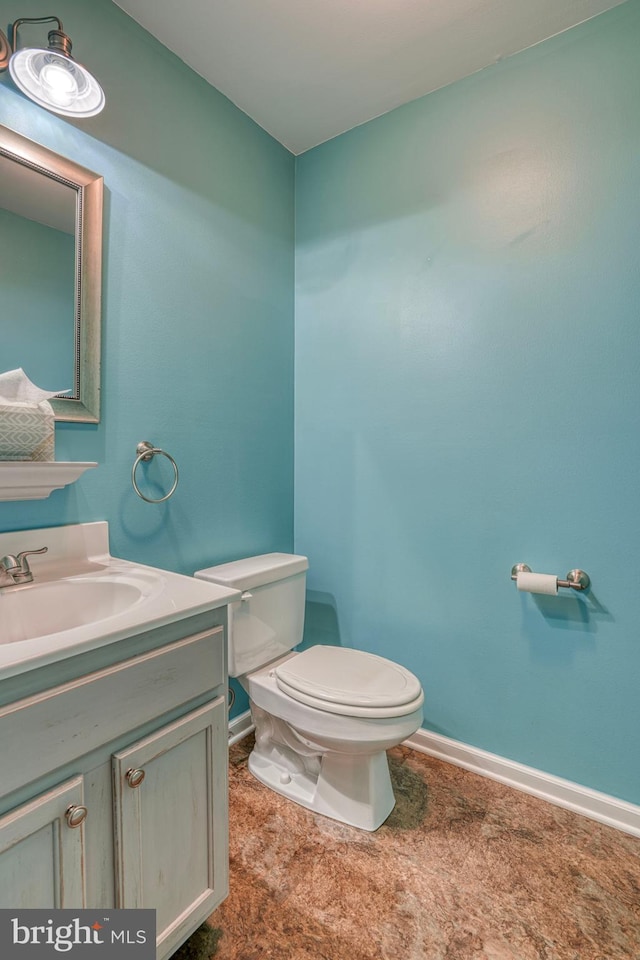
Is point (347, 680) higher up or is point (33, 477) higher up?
point (33, 477)

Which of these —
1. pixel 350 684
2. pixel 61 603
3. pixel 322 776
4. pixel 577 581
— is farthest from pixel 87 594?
pixel 577 581

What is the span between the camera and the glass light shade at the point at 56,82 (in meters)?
1.08

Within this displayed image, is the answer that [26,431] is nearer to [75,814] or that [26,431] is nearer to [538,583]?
[75,814]

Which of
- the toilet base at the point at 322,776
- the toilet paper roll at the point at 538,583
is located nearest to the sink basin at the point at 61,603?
the toilet base at the point at 322,776

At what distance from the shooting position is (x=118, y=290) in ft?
4.60

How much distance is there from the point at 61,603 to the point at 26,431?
1.36 ft

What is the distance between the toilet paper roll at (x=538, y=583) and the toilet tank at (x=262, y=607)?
2.58ft

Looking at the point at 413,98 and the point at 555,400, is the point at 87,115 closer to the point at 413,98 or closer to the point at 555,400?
the point at 413,98

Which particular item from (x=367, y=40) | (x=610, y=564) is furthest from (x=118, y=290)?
(x=610, y=564)

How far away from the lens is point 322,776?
4.86 ft

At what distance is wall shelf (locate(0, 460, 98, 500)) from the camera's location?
103cm

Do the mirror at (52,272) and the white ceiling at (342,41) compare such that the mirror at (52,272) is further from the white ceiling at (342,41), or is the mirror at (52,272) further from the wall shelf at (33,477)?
the white ceiling at (342,41)

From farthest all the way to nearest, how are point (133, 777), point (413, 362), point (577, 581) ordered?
point (413, 362)
point (577, 581)
point (133, 777)

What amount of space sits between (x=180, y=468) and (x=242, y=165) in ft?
4.00
